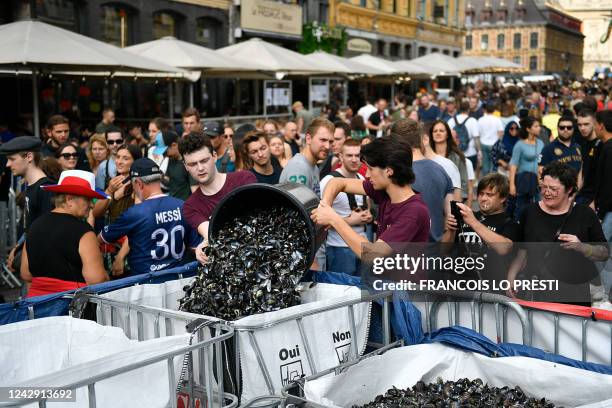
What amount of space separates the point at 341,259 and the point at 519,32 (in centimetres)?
9660

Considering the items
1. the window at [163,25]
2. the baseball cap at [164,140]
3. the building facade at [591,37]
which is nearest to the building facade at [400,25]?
the window at [163,25]

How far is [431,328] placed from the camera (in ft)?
13.4

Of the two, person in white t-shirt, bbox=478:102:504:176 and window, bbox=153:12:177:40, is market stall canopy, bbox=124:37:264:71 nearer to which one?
person in white t-shirt, bbox=478:102:504:176

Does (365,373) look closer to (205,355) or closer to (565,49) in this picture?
(205,355)

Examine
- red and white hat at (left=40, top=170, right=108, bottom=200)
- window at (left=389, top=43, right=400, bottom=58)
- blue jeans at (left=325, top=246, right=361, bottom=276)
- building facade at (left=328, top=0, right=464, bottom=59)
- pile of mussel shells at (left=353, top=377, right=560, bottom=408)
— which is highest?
building facade at (left=328, top=0, right=464, bottom=59)


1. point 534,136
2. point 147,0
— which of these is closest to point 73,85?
point 147,0

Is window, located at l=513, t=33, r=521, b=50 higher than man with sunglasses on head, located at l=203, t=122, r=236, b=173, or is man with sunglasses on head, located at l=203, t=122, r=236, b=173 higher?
window, located at l=513, t=33, r=521, b=50

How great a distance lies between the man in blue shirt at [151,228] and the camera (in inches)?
207

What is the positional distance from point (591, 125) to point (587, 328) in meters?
5.53

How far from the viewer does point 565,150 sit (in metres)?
8.45

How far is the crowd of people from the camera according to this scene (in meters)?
4.42

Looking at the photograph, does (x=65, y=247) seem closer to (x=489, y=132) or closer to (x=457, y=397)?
(x=457, y=397)

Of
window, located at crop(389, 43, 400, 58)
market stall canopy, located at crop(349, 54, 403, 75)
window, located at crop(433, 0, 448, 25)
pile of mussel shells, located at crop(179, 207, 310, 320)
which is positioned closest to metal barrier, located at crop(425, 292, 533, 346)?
pile of mussel shells, located at crop(179, 207, 310, 320)

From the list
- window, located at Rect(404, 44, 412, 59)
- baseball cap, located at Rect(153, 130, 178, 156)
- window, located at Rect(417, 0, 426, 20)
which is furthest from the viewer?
window, located at Rect(417, 0, 426, 20)
